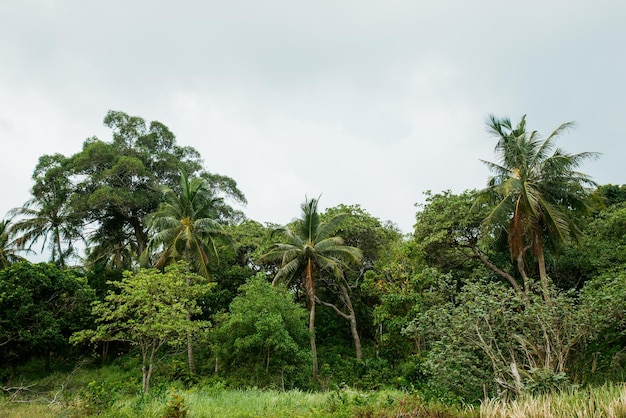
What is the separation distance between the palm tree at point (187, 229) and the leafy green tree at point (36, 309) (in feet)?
11.0

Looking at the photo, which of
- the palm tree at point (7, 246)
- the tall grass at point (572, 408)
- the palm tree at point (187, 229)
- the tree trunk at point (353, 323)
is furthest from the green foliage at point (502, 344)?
the palm tree at point (7, 246)

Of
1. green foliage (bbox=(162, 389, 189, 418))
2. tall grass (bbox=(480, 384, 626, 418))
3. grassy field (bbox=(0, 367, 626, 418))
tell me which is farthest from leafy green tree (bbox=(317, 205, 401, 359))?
tall grass (bbox=(480, 384, 626, 418))

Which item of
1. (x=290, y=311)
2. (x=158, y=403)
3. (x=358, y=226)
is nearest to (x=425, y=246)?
(x=358, y=226)

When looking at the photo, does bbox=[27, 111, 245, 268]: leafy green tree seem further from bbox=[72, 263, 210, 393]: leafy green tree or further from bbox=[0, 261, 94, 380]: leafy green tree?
bbox=[72, 263, 210, 393]: leafy green tree

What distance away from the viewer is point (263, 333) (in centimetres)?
1408

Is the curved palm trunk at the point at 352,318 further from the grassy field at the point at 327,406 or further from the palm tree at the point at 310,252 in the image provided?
the grassy field at the point at 327,406

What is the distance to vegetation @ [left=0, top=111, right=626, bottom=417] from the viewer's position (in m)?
8.72

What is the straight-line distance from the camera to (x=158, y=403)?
8.42 meters

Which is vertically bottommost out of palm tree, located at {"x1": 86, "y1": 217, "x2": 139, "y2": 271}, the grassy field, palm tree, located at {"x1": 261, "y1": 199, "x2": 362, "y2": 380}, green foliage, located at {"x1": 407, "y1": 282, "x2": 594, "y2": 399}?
the grassy field

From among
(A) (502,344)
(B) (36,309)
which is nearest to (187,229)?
(B) (36,309)

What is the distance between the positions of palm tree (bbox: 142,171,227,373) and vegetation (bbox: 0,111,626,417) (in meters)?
0.10

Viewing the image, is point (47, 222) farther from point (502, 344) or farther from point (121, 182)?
point (502, 344)

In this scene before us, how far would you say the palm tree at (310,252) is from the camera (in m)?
18.4

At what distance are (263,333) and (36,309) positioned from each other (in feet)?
31.1
